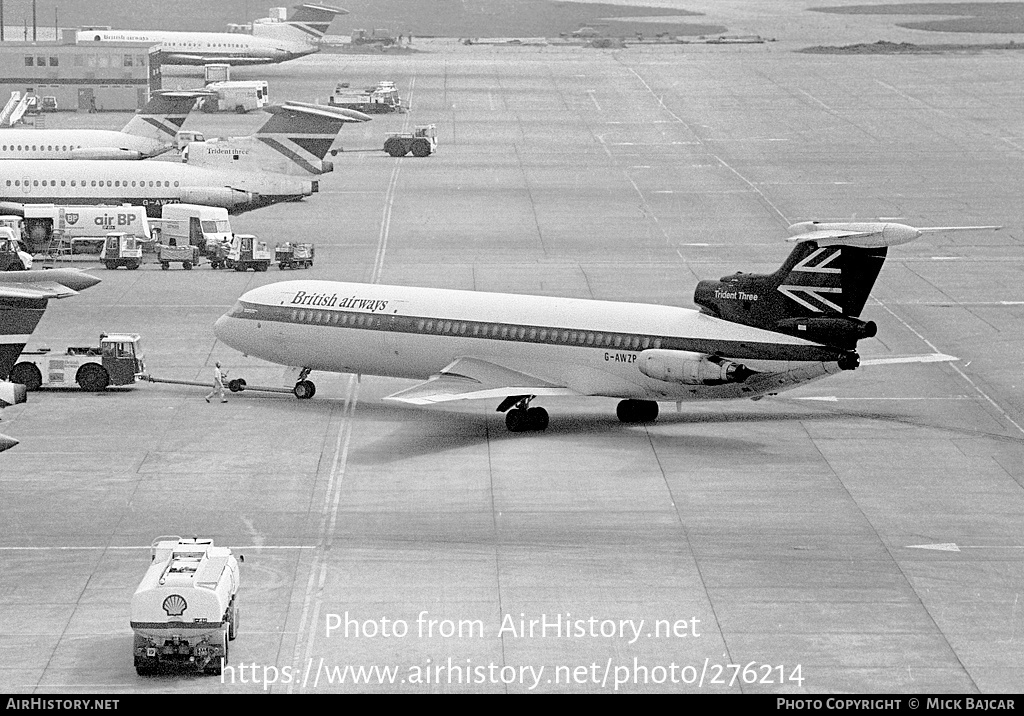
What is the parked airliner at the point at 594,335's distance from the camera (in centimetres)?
4391

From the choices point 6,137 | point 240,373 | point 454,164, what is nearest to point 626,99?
point 454,164

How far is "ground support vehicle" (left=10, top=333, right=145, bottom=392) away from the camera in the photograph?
164 ft

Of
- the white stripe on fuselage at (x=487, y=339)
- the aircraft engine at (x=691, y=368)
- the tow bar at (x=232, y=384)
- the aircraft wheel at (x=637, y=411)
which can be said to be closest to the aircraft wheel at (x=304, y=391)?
the tow bar at (x=232, y=384)

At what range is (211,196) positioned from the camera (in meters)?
82.1

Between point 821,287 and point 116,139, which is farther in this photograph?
point 116,139

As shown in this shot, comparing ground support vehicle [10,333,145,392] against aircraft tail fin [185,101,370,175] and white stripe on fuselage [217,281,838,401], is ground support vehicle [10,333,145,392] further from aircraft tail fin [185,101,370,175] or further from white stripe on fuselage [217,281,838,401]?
aircraft tail fin [185,101,370,175]

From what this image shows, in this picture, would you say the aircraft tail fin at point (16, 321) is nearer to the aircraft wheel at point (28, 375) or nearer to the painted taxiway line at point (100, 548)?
the painted taxiway line at point (100, 548)

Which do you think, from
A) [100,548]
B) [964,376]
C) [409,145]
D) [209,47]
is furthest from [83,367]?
[209,47]

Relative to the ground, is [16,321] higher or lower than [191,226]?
higher

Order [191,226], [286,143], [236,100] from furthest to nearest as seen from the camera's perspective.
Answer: [236,100], [286,143], [191,226]

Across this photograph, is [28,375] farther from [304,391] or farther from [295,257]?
[295,257]

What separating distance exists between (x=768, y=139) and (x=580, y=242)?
40370mm

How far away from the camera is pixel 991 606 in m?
32.7

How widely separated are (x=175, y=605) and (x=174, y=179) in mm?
56616
